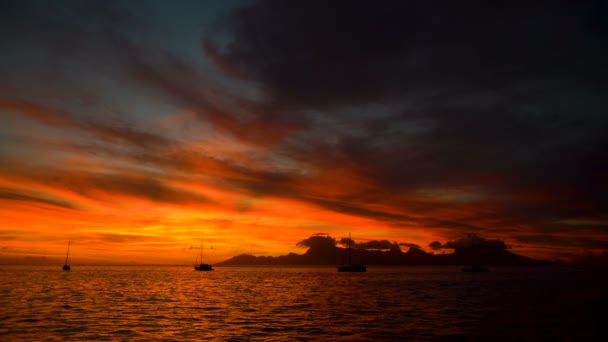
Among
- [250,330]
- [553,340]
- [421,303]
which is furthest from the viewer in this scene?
[421,303]

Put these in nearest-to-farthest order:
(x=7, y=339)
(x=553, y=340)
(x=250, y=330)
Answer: (x=7, y=339), (x=553, y=340), (x=250, y=330)

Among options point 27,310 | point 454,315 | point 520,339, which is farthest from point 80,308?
point 520,339

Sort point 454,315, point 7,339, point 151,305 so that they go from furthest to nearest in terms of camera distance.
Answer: point 151,305
point 454,315
point 7,339

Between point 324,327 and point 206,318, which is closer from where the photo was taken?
point 324,327

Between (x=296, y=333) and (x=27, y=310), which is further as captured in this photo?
(x=27, y=310)

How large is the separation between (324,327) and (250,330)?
24.3 feet

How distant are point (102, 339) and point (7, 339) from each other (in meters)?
7.28

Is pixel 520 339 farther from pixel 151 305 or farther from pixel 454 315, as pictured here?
pixel 151 305

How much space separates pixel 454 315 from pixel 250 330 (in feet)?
88.3

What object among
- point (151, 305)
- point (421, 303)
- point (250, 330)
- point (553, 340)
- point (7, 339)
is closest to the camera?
point (7, 339)

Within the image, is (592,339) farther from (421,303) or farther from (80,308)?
(80,308)

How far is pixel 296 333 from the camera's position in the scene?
40.1 metres

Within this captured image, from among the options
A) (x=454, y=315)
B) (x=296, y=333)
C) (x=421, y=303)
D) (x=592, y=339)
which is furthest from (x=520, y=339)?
(x=421, y=303)

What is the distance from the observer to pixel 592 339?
127 ft
